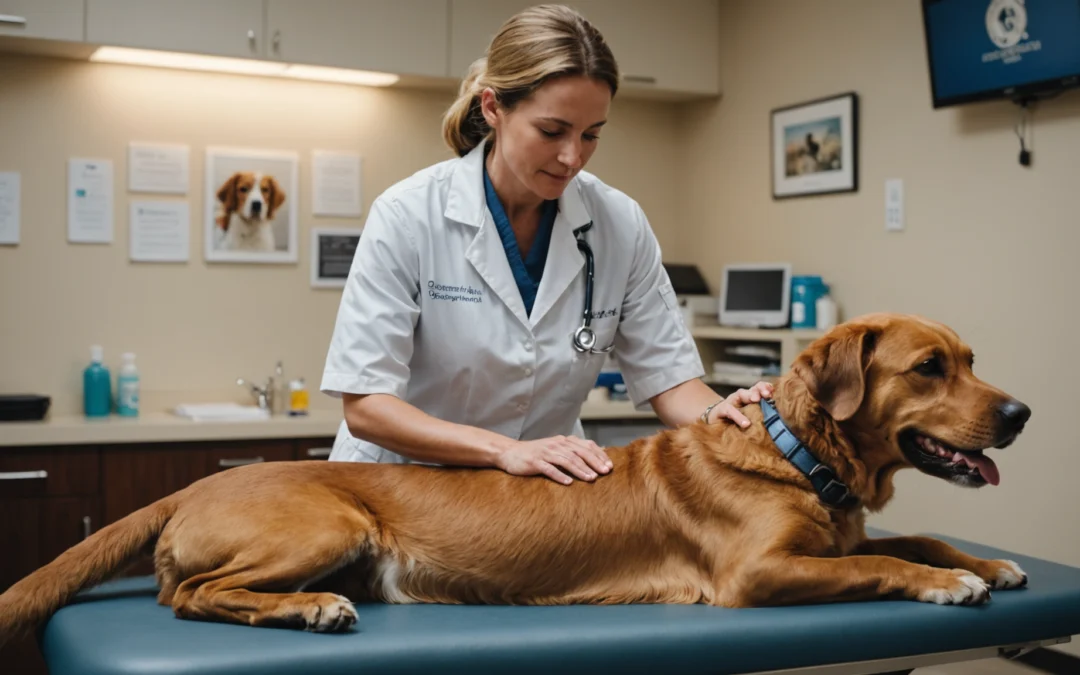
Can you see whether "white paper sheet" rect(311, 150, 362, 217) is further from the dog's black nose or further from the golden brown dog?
the dog's black nose

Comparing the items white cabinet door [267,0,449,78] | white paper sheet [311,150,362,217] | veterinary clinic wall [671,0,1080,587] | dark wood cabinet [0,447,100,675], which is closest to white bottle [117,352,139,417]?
dark wood cabinet [0,447,100,675]

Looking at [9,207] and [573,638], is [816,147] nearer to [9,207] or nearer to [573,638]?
[9,207]

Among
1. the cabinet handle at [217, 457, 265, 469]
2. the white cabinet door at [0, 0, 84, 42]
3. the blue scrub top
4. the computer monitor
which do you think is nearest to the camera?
the blue scrub top

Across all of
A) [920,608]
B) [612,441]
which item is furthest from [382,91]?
[920,608]

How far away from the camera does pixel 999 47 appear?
3.36 m

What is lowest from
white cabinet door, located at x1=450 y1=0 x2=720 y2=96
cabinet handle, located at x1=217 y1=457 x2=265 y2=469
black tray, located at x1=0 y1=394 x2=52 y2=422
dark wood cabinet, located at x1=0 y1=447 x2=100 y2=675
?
dark wood cabinet, located at x1=0 y1=447 x2=100 y2=675

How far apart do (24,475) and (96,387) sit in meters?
0.52

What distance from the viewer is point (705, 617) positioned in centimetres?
147

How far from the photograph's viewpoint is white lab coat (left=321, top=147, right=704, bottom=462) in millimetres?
1870

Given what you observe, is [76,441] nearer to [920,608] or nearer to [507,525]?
[507,525]

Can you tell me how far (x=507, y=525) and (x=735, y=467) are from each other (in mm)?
364

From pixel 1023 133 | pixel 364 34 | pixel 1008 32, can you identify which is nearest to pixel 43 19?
pixel 364 34

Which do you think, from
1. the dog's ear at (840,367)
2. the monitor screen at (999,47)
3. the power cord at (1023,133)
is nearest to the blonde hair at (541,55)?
the dog's ear at (840,367)

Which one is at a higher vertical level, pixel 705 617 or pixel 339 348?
pixel 339 348
